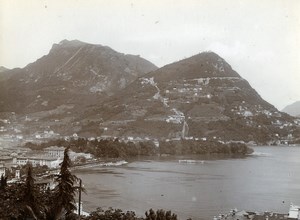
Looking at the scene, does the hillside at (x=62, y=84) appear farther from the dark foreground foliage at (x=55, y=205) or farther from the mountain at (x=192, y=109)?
the dark foreground foliage at (x=55, y=205)

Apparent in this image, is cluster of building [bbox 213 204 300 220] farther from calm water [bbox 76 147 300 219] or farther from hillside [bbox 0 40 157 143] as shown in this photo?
hillside [bbox 0 40 157 143]

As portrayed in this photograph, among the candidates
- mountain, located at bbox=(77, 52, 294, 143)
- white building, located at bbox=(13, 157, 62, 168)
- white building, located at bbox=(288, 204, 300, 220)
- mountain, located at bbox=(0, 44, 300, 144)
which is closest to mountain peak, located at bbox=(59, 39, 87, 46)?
mountain, located at bbox=(0, 44, 300, 144)

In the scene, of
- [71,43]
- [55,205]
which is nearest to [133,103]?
[71,43]

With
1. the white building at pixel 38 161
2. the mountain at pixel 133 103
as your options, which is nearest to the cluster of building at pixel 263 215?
the white building at pixel 38 161

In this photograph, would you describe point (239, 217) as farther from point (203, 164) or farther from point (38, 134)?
point (38, 134)

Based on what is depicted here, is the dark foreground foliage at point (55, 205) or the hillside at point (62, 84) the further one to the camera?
the hillside at point (62, 84)

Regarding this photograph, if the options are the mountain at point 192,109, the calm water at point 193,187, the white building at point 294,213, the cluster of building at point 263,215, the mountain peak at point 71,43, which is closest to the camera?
the white building at point 294,213

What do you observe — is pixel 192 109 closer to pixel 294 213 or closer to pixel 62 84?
pixel 62 84
